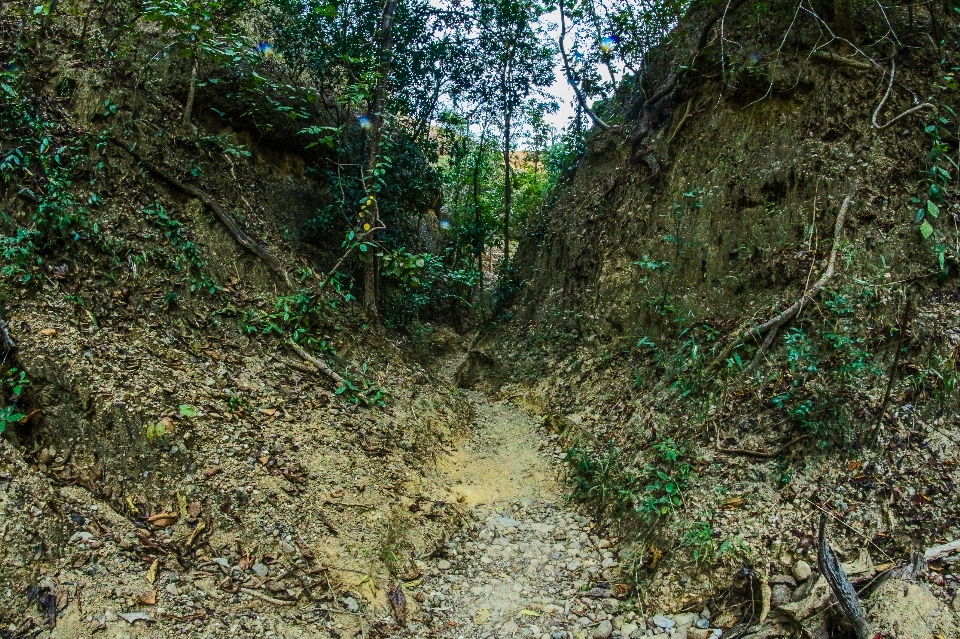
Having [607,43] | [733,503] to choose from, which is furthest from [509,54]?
[733,503]

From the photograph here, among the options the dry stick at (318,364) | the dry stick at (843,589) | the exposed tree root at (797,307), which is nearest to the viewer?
the dry stick at (843,589)

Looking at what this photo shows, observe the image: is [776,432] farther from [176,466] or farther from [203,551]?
[176,466]

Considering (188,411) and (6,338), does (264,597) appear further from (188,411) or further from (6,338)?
(6,338)

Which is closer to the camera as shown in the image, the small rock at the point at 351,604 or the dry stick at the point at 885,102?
the small rock at the point at 351,604

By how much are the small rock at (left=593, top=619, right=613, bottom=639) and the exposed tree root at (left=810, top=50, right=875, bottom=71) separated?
6.90 meters

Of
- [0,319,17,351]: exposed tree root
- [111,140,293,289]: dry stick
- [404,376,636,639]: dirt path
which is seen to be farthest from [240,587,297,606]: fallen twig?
[111,140,293,289]: dry stick

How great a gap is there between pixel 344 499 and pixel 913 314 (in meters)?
5.53

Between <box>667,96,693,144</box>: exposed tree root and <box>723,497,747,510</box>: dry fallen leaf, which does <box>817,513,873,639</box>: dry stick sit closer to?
<box>723,497,747,510</box>: dry fallen leaf

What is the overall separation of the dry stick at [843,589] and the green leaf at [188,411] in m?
4.96

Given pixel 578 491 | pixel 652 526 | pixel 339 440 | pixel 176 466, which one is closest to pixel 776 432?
pixel 652 526

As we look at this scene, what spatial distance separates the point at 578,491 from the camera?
5.98 m

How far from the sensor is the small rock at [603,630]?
414 centimetres

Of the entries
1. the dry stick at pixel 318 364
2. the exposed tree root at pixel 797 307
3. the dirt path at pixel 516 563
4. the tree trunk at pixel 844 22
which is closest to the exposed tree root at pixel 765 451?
the exposed tree root at pixel 797 307

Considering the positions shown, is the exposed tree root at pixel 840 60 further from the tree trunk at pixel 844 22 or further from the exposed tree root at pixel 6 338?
the exposed tree root at pixel 6 338
